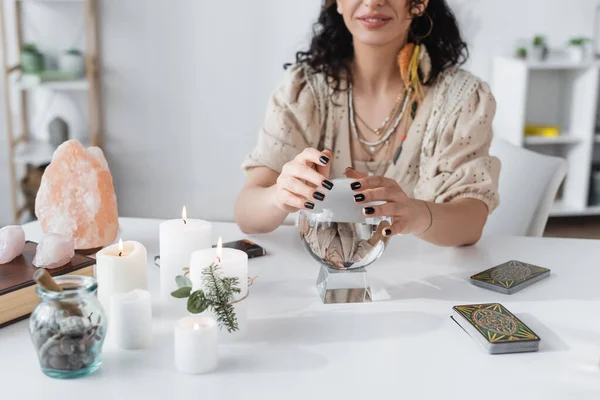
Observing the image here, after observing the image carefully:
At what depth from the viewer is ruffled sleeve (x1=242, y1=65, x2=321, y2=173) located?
1.64 meters

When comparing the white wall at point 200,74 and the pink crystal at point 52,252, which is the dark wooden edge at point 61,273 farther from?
the white wall at point 200,74

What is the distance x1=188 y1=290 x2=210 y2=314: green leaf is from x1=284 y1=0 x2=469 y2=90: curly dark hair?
958 mm

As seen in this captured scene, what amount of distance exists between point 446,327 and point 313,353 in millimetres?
216

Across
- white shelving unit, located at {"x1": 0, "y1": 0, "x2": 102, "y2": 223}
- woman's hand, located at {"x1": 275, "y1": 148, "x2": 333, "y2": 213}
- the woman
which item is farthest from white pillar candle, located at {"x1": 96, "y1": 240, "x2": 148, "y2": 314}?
white shelving unit, located at {"x1": 0, "y1": 0, "x2": 102, "y2": 223}

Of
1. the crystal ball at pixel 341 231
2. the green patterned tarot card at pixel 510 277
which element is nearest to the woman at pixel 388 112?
the green patterned tarot card at pixel 510 277

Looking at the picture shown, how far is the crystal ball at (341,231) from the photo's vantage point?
1076 mm

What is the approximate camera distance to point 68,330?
80 centimetres

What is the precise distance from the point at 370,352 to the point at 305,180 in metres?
0.37

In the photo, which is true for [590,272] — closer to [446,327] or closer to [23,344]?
[446,327]

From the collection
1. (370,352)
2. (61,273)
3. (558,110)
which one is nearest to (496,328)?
(370,352)

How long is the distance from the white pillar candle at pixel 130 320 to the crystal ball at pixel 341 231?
296mm

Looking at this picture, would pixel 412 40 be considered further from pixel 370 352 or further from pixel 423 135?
pixel 370 352

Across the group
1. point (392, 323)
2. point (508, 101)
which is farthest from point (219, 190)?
point (392, 323)

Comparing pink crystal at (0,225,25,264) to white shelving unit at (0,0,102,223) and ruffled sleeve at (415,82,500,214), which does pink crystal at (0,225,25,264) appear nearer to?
ruffled sleeve at (415,82,500,214)
